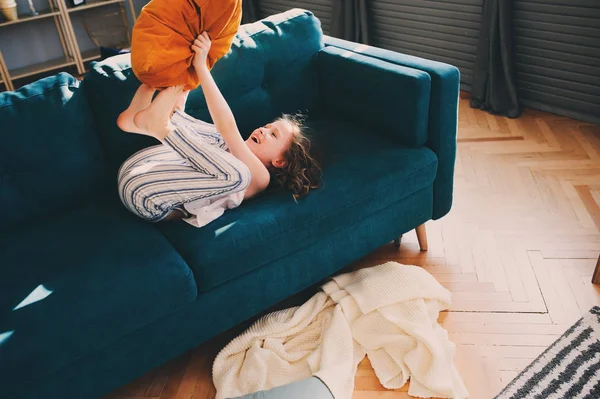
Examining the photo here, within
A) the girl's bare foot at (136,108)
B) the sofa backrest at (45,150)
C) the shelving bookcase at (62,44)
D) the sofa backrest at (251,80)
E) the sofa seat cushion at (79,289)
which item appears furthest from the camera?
the shelving bookcase at (62,44)

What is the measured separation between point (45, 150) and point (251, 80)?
0.75 meters

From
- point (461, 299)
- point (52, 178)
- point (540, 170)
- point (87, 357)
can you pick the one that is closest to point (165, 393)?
point (87, 357)

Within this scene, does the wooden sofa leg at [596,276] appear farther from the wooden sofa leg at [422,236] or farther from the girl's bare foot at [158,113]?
the girl's bare foot at [158,113]

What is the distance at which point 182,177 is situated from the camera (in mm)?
1480

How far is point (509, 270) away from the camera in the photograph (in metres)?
1.84

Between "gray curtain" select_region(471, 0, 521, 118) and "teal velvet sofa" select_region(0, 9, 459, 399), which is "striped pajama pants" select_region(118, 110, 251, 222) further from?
"gray curtain" select_region(471, 0, 521, 118)

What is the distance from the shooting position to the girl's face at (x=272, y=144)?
1652mm

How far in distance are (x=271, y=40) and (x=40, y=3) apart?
10.4ft

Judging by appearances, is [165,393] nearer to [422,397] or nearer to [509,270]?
[422,397]

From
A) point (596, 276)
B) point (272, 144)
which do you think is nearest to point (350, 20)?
point (272, 144)

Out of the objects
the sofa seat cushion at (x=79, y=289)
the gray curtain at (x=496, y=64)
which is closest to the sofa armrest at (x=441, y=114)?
the sofa seat cushion at (x=79, y=289)

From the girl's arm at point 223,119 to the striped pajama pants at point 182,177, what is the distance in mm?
45

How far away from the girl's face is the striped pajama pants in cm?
18

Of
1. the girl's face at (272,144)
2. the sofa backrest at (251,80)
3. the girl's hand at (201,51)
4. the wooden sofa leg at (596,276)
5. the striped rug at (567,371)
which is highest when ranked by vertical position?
the girl's hand at (201,51)
